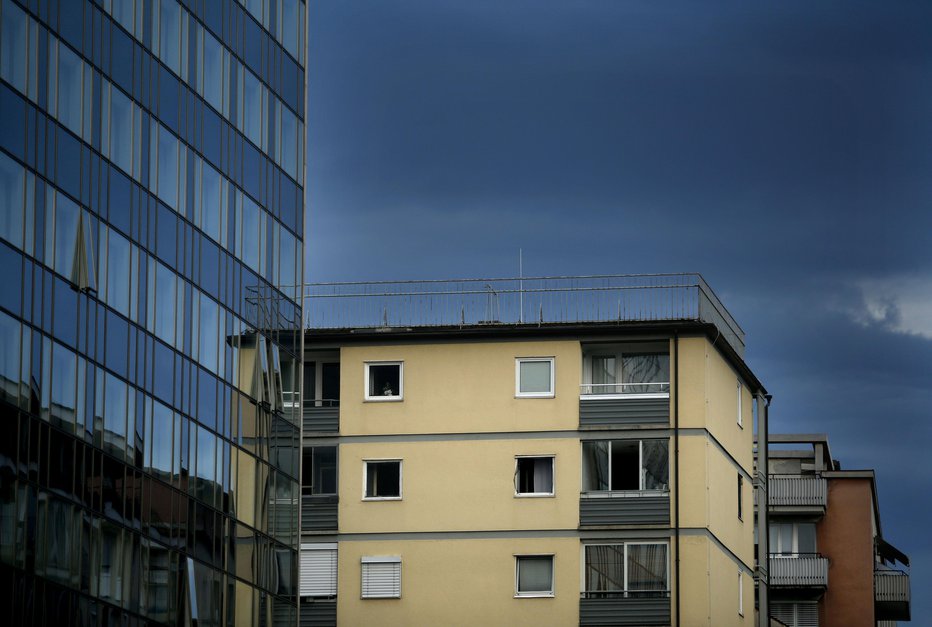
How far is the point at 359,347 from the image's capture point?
6588cm

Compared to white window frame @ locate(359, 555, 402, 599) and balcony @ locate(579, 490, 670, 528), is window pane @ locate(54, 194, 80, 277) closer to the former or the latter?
white window frame @ locate(359, 555, 402, 599)

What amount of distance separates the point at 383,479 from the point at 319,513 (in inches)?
94.1

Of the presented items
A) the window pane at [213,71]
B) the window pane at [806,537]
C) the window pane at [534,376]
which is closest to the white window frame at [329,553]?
the window pane at [534,376]

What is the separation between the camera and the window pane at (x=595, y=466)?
210 feet

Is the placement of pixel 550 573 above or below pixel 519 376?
below

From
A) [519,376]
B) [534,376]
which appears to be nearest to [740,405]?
[534,376]

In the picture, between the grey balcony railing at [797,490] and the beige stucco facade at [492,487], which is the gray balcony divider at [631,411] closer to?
the beige stucco facade at [492,487]

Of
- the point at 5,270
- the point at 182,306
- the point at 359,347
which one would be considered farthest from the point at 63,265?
the point at 359,347

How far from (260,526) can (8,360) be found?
49.5 feet

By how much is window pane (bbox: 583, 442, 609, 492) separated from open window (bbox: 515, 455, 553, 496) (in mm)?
1152

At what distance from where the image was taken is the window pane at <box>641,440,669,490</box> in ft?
209

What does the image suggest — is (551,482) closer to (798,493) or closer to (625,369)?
(625,369)

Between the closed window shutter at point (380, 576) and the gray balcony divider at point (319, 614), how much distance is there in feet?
3.75

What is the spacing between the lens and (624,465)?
63.9m
